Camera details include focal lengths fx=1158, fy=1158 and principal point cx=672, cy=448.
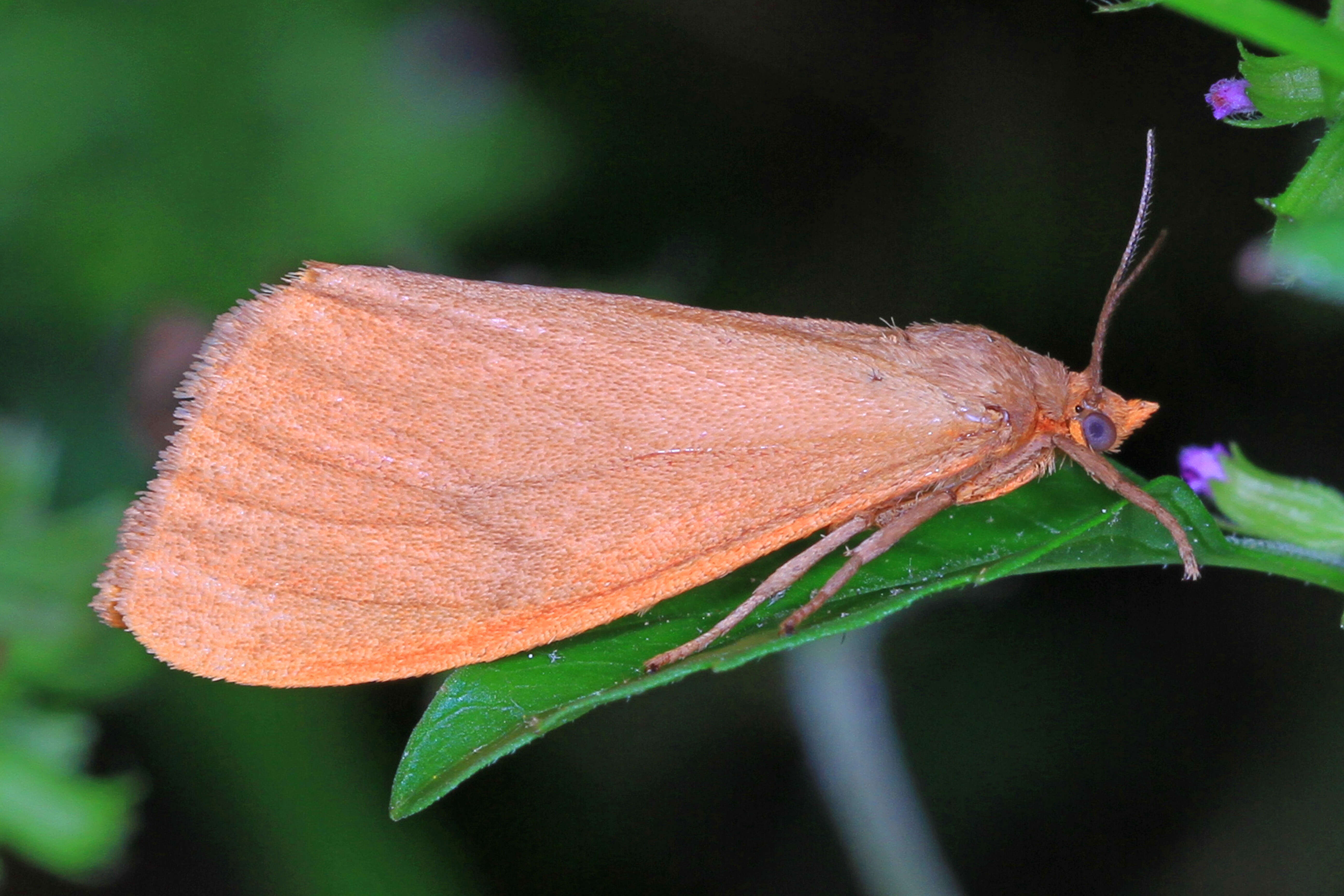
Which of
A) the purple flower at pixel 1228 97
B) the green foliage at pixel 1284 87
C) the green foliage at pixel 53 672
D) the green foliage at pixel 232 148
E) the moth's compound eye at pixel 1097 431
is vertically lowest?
the moth's compound eye at pixel 1097 431

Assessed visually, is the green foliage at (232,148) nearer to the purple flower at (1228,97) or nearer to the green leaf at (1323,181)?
the purple flower at (1228,97)

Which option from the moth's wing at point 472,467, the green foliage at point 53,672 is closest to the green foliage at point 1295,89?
the moth's wing at point 472,467

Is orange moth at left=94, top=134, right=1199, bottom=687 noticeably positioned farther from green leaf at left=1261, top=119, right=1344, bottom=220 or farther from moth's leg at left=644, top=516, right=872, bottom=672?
green leaf at left=1261, top=119, right=1344, bottom=220

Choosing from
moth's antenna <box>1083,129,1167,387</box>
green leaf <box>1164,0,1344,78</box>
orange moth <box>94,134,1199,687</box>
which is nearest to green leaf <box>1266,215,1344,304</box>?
green leaf <box>1164,0,1344,78</box>

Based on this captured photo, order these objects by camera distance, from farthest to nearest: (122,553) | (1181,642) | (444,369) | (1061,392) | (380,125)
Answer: (380,125), (1181,642), (1061,392), (444,369), (122,553)

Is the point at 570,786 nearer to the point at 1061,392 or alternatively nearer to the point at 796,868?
the point at 796,868

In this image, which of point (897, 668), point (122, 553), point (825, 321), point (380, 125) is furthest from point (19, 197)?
point (897, 668)
